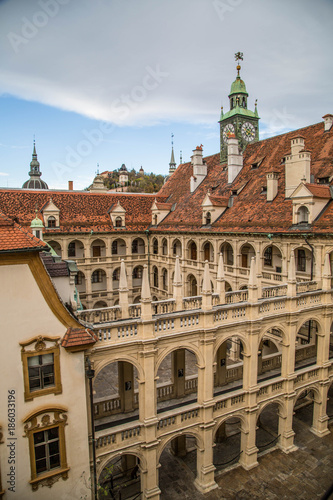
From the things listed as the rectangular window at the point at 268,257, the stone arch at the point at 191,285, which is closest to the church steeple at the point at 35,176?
the stone arch at the point at 191,285

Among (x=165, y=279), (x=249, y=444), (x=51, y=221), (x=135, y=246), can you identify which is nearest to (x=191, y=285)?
(x=165, y=279)

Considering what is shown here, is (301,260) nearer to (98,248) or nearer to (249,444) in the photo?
(249,444)

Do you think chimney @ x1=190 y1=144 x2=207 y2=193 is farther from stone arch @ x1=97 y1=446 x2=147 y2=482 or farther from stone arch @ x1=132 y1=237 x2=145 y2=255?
stone arch @ x1=97 y1=446 x2=147 y2=482

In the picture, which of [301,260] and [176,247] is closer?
[301,260]

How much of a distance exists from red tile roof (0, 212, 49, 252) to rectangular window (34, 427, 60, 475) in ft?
24.9

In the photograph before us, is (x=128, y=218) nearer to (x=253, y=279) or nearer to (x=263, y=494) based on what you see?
(x=253, y=279)

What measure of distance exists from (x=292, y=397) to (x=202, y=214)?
74.2ft

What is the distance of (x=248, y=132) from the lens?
43.3 meters

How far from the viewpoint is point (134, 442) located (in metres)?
16.6

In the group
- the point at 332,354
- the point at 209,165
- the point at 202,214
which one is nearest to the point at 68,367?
the point at 332,354

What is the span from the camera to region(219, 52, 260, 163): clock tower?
140ft

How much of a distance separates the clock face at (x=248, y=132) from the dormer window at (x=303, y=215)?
19317 millimetres

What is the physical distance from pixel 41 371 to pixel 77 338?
189cm

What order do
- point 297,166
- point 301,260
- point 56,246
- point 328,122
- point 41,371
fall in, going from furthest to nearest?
point 56,246, point 328,122, point 297,166, point 301,260, point 41,371
